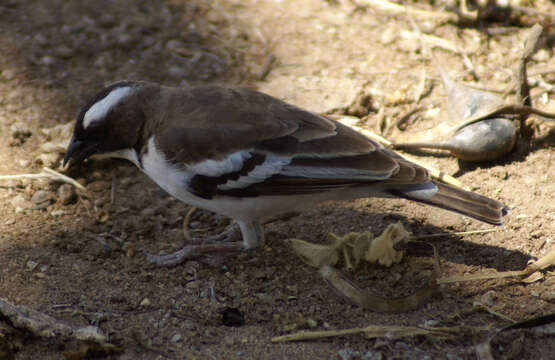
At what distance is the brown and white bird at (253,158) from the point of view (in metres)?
4.30

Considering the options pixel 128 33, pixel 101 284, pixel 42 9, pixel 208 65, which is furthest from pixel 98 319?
pixel 42 9

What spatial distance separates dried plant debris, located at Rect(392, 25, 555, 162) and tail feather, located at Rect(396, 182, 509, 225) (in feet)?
3.12

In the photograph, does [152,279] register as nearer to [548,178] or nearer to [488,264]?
[488,264]

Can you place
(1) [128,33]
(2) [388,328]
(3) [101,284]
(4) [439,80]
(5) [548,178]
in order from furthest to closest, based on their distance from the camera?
(1) [128,33]
(4) [439,80]
(5) [548,178]
(3) [101,284]
(2) [388,328]

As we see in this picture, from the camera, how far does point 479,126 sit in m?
5.29

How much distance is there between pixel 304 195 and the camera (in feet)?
14.5

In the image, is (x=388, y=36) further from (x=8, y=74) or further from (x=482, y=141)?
(x=8, y=74)

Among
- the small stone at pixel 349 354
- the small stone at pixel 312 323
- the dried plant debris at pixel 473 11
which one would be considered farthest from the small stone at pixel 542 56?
the small stone at pixel 349 354

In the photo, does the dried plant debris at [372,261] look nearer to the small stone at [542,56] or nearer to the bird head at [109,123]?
the bird head at [109,123]

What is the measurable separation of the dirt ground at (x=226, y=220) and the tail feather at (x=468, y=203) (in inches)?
15.1

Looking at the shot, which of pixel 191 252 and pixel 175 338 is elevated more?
pixel 175 338

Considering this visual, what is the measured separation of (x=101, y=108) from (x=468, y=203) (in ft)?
8.48

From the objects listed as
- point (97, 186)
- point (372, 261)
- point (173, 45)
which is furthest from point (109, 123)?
point (173, 45)

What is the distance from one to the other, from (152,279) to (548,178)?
10.1 feet
